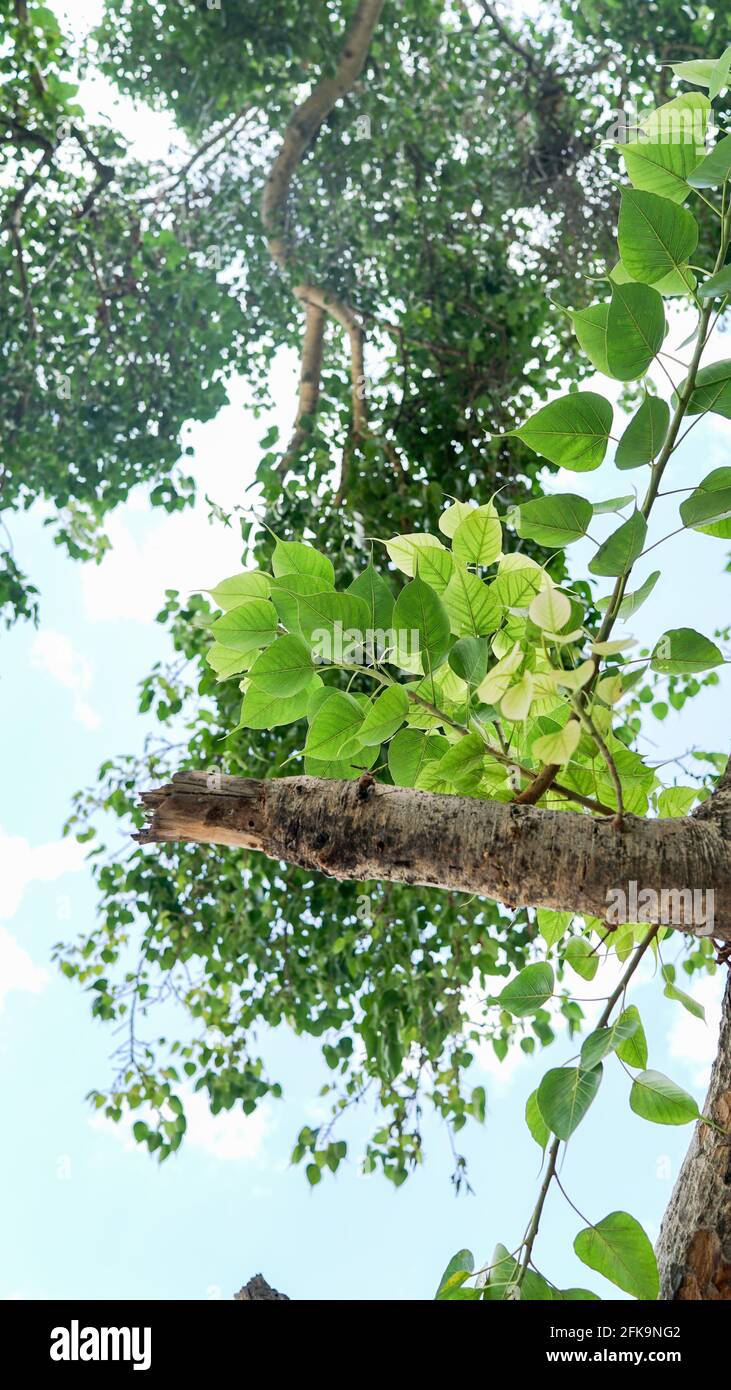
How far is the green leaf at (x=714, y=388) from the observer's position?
1.63 ft

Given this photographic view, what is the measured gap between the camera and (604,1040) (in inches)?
20.0

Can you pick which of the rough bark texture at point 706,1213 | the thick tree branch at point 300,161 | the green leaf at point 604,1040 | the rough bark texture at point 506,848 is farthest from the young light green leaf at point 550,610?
the thick tree branch at point 300,161

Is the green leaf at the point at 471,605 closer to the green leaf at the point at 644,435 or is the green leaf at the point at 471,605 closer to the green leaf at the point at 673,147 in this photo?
the green leaf at the point at 644,435

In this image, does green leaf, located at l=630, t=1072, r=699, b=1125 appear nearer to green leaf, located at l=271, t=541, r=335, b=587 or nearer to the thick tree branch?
green leaf, located at l=271, t=541, r=335, b=587

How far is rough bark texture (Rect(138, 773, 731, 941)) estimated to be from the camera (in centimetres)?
49

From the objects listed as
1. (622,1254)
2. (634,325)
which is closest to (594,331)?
(634,325)

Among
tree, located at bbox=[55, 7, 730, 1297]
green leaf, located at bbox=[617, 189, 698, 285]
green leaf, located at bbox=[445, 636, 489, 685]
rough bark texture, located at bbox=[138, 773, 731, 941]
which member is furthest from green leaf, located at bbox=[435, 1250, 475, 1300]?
green leaf, located at bbox=[617, 189, 698, 285]

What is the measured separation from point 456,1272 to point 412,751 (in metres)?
0.31

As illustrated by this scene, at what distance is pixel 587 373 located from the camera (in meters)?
2.66

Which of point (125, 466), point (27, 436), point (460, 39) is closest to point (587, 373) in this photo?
point (460, 39)

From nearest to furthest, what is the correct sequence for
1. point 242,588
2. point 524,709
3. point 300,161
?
point 524,709 < point 242,588 < point 300,161

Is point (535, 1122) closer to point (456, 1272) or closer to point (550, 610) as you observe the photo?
point (456, 1272)

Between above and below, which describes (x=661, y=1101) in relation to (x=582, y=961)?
below
